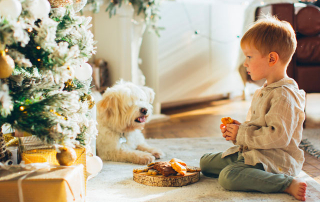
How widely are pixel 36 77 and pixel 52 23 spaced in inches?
13.7

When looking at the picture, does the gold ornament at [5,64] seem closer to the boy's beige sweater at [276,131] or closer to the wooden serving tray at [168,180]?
the wooden serving tray at [168,180]

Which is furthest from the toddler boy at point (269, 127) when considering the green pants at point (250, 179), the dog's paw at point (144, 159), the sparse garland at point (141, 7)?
the sparse garland at point (141, 7)

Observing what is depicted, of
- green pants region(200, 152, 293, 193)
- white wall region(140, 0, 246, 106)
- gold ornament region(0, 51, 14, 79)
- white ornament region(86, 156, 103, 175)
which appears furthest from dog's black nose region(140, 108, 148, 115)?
white wall region(140, 0, 246, 106)

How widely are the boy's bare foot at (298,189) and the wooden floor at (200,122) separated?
36 centimetres

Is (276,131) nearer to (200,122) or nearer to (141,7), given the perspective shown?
(200,122)

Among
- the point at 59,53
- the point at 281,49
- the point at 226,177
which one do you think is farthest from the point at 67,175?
the point at 281,49

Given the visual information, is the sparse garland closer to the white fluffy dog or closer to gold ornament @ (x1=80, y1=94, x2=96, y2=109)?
the white fluffy dog

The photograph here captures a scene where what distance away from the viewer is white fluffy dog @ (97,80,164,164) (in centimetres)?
221

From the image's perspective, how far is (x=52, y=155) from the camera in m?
1.53

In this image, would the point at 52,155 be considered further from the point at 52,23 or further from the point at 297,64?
the point at 297,64

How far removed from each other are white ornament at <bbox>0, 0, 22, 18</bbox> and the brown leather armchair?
225 centimetres

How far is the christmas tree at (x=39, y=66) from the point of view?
1.18 m

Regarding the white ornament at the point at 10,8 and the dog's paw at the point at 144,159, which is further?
the dog's paw at the point at 144,159

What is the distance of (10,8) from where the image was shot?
45.8 inches
